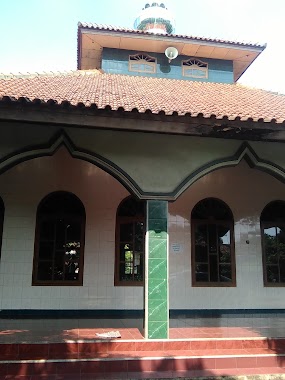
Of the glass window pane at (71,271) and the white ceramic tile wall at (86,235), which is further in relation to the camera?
the glass window pane at (71,271)

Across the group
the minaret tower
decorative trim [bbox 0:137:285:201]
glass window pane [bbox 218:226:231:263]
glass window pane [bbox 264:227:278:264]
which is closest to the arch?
decorative trim [bbox 0:137:285:201]

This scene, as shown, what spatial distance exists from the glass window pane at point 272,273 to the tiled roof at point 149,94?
11.4ft

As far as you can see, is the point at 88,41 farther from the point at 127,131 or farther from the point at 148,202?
the point at 148,202

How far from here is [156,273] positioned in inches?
225

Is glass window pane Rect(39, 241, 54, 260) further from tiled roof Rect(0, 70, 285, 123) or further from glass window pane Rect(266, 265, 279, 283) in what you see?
glass window pane Rect(266, 265, 279, 283)

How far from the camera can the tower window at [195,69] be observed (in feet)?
36.4

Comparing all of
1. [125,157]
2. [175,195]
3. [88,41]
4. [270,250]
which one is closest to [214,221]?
[270,250]

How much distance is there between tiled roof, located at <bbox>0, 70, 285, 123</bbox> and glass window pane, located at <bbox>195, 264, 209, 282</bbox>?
3417 mm

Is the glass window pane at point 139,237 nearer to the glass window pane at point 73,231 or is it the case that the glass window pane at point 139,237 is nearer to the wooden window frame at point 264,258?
the glass window pane at point 73,231

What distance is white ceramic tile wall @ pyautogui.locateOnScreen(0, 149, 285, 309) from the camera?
7539mm

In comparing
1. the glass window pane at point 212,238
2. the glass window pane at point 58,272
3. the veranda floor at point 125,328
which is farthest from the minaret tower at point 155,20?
the veranda floor at point 125,328

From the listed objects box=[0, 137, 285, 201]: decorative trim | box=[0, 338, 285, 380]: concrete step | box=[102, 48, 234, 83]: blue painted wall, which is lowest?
box=[0, 338, 285, 380]: concrete step

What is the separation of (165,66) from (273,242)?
572 cm

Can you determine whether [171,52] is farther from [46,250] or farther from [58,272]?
[58,272]
